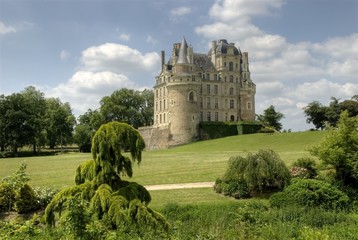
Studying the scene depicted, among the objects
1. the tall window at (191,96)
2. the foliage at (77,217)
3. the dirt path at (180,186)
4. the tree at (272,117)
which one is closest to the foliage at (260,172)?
the dirt path at (180,186)

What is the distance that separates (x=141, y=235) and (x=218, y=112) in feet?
191

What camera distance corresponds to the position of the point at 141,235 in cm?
931

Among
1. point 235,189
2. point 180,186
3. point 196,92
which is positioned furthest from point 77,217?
point 196,92

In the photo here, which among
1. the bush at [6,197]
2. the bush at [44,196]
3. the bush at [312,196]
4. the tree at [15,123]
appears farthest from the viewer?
the tree at [15,123]

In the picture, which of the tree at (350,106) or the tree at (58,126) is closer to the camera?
the tree at (350,106)

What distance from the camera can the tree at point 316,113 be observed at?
2391 inches

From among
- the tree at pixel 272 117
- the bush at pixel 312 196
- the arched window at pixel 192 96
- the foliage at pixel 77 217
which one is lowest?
the bush at pixel 312 196

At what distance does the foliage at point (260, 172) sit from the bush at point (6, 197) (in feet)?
30.7

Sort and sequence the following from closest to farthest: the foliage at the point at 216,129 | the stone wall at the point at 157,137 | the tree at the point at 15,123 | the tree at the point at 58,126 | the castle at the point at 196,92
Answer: the tree at the point at 15,123, the castle at the point at 196,92, the stone wall at the point at 157,137, the foliage at the point at 216,129, the tree at the point at 58,126

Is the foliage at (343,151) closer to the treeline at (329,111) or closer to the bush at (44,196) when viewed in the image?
the bush at (44,196)

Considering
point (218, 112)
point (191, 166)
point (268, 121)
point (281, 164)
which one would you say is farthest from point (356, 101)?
point (281, 164)

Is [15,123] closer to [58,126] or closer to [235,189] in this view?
[58,126]

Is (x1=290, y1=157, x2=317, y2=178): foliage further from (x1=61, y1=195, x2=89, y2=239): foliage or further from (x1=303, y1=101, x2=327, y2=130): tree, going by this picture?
(x1=303, y1=101, x2=327, y2=130): tree

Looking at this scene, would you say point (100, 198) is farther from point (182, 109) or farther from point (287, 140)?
point (182, 109)
